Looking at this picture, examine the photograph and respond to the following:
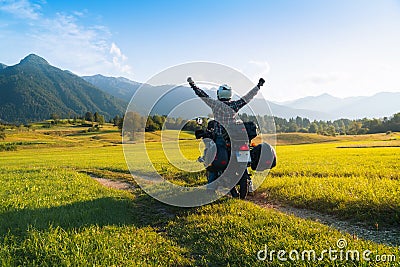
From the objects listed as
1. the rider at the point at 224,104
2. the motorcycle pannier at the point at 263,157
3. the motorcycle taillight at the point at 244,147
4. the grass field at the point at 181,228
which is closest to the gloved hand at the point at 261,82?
the rider at the point at 224,104

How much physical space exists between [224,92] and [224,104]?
398 millimetres

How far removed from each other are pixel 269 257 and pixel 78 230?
3914 millimetres

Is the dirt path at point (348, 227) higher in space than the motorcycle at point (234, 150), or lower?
lower

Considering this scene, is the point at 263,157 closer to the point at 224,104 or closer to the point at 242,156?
the point at 242,156

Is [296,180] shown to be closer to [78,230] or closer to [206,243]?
[206,243]

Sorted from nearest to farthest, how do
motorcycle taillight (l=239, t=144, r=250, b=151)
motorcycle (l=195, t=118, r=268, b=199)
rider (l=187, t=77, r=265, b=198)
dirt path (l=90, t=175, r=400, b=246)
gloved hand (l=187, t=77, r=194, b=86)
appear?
dirt path (l=90, t=175, r=400, b=246) < motorcycle (l=195, t=118, r=268, b=199) < motorcycle taillight (l=239, t=144, r=250, b=151) < gloved hand (l=187, t=77, r=194, b=86) < rider (l=187, t=77, r=265, b=198)

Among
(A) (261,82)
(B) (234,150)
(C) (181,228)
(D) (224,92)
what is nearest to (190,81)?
(D) (224,92)

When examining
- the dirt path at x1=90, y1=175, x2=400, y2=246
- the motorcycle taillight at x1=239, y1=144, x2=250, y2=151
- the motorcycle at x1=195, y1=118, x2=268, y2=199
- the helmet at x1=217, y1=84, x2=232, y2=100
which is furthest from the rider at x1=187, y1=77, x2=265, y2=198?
the dirt path at x1=90, y1=175, x2=400, y2=246

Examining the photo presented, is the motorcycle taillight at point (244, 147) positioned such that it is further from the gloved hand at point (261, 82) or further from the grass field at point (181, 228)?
the gloved hand at point (261, 82)

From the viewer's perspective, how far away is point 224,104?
30.3 feet

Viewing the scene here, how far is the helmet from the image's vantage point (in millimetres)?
9242

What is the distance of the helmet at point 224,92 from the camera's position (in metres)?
9.24

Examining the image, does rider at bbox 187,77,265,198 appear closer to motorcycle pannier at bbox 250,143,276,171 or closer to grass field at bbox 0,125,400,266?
motorcycle pannier at bbox 250,143,276,171

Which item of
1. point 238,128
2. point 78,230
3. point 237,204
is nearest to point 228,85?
point 238,128
